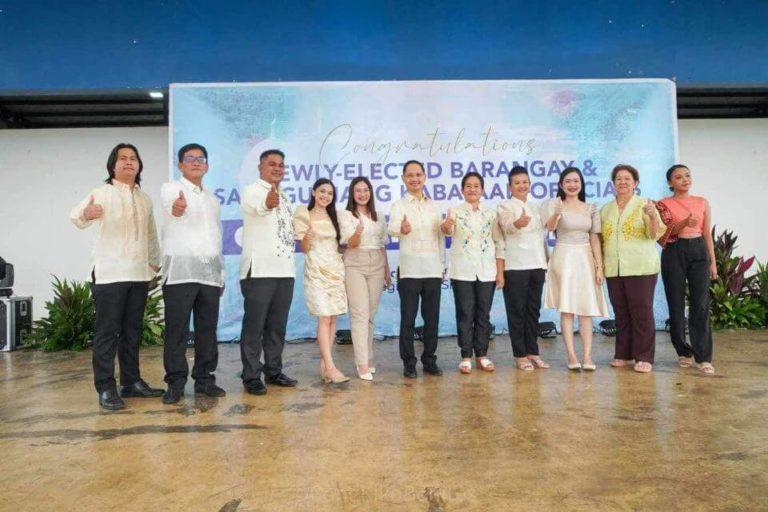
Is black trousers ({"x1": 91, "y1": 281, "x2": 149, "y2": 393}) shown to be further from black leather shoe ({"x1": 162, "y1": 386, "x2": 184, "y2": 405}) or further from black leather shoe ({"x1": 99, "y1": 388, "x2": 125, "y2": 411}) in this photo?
black leather shoe ({"x1": 162, "y1": 386, "x2": 184, "y2": 405})

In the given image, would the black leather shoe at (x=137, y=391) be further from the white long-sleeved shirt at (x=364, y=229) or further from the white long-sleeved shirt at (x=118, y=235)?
the white long-sleeved shirt at (x=364, y=229)

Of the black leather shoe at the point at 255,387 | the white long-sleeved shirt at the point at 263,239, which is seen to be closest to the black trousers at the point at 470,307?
the white long-sleeved shirt at the point at 263,239

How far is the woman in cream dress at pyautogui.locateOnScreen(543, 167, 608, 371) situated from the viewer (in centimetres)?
364

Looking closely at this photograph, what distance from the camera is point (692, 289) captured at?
3674 millimetres

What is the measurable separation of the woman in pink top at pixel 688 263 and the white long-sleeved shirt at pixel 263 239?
2.40m

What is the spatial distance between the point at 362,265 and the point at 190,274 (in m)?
1.04

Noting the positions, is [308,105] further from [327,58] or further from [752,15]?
[752,15]

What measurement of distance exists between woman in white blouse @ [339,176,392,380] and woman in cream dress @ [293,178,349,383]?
7 cm

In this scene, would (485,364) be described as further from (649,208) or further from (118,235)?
(118,235)

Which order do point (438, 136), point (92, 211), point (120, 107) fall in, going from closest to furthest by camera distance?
point (92, 211), point (438, 136), point (120, 107)

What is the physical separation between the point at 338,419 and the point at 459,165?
353 cm

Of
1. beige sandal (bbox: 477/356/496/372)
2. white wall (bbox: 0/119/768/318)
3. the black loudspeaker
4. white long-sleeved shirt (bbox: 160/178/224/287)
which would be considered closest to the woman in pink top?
beige sandal (bbox: 477/356/496/372)

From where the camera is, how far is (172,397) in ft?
9.70

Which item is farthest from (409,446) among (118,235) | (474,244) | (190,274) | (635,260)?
(635,260)
